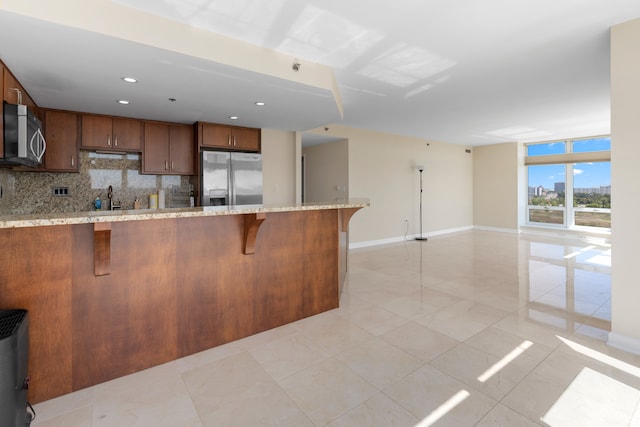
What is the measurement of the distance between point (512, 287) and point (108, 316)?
405cm

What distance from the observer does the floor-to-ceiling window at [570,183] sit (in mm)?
7293

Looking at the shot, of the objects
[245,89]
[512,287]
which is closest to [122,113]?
[245,89]

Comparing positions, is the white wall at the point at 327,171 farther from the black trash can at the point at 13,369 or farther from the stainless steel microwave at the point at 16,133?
the black trash can at the point at 13,369

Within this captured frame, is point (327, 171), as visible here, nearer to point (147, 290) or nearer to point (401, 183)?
point (401, 183)

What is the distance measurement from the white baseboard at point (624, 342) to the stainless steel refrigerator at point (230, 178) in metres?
4.35

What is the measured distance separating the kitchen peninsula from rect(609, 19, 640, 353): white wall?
220 cm

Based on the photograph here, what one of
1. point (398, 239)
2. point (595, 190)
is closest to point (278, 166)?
point (398, 239)

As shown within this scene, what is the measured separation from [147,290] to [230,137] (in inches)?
127

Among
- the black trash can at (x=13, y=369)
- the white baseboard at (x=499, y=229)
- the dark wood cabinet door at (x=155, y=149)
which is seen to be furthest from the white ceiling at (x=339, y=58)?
the white baseboard at (x=499, y=229)

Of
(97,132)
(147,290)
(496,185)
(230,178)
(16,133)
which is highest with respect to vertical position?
(97,132)

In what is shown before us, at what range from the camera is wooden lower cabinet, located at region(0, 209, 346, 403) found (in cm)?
167

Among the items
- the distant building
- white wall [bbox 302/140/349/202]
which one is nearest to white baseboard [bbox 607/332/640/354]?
white wall [bbox 302/140/349/202]

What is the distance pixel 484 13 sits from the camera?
7.50 ft

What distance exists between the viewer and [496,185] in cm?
861
